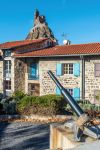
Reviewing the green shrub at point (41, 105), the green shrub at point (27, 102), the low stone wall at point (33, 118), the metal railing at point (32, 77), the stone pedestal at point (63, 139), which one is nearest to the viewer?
the stone pedestal at point (63, 139)

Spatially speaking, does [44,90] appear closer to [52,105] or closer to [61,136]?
[52,105]

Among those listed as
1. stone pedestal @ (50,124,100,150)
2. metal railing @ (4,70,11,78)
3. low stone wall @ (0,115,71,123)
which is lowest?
low stone wall @ (0,115,71,123)

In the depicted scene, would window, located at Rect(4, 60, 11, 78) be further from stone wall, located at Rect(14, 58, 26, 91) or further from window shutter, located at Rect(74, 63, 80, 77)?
window shutter, located at Rect(74, 63, 80, 77)

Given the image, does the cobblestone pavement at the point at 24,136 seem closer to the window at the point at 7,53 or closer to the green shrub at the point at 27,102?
the green shrub at the point at 27,102

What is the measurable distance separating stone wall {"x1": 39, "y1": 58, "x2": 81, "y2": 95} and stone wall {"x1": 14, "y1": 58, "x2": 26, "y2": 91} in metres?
2.78

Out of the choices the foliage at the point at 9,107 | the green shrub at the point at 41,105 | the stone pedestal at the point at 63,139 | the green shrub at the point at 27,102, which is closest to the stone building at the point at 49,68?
the green shrub at the point at 41,105

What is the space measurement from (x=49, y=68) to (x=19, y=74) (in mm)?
4117

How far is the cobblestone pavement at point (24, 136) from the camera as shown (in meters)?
12.4

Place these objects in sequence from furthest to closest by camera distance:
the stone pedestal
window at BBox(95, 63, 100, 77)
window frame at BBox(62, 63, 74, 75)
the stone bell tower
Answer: the stone bell tower, window frame at BBox(62, 63, 74, 75), window at BBox(95, 63, 100, 77), the stone pedestal

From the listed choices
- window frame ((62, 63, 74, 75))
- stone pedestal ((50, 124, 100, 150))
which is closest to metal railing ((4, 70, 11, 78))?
window frame ((62, 63, 74, 75))

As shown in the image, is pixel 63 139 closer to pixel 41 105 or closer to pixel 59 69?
pixel 41 105

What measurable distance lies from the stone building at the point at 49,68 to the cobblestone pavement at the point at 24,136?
994 centimetres

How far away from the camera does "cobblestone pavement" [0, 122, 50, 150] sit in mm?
12359

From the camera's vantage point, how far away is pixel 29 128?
1570cm
